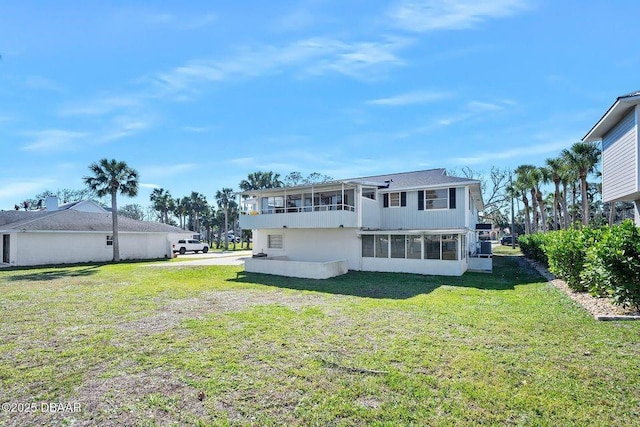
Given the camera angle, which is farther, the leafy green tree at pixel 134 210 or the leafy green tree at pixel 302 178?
the leafy green tree at pixel 134 210

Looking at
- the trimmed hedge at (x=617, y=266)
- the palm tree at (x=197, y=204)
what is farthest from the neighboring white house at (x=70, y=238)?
the trimmed hedge at (x=617, y=266)

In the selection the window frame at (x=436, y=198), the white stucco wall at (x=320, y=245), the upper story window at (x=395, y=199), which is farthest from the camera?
the upper story window at (x=395, y=199)

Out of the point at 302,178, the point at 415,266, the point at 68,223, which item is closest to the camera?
the point at 415,266

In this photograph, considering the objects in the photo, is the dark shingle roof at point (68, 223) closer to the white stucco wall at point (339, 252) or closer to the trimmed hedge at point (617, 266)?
the white stucco wall at point (339, 252)

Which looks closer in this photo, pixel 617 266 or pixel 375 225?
pixel 617 266

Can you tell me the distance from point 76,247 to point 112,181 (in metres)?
5.62

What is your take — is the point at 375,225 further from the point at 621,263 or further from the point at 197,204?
the point at 197,204

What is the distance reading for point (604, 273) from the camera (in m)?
7.82

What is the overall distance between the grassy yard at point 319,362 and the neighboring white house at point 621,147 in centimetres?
564

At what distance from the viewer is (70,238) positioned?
24.6 meters

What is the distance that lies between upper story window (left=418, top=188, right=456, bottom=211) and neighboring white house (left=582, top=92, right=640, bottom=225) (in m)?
6.09

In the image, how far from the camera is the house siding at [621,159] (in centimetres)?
1117

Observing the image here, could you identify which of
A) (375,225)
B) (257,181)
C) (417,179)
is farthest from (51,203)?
(417,179)

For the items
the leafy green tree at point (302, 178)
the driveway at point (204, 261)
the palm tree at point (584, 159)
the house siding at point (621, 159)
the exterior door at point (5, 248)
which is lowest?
the driveway at point (204, 261)
